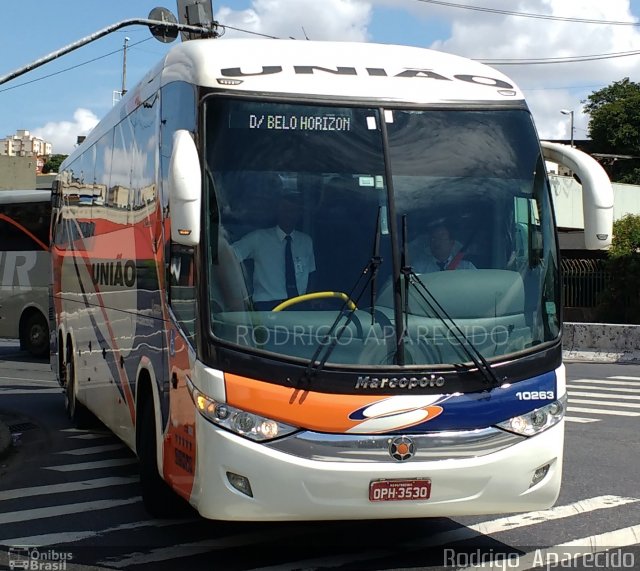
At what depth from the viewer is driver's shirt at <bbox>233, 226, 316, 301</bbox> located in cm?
666

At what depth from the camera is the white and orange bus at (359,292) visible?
6.32 metres

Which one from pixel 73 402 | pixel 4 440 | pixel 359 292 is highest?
pixel 359 292

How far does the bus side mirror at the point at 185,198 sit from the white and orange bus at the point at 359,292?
0.01 m

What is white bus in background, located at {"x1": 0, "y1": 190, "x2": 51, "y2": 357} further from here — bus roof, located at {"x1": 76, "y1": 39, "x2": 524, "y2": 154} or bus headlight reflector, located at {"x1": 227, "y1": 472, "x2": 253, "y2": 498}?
bus headlight reflector, located at {"x1": 227, "y1": 472, "x2": 253, "y2": 498}

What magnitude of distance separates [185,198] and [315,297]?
99cm

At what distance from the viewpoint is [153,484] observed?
8211 millimetres

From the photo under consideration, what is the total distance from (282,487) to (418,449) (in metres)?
0.82

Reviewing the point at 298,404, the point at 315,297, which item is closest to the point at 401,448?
the point at 298,404

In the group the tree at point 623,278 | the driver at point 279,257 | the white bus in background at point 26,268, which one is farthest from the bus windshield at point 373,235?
the tree at point 623,278

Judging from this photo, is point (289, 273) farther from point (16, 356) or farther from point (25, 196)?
point (16, 356)

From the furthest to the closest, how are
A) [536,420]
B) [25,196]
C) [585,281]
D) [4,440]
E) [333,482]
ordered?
[585,281], [25,196], [4,440], [536,420], [333,482]

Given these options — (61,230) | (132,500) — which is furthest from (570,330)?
(132,500)

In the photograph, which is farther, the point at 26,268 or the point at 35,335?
the point at 26,268

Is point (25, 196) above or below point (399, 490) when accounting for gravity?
above
